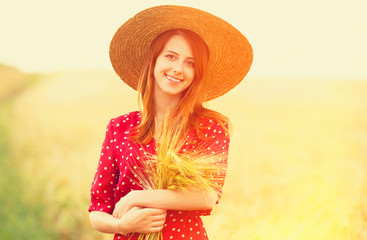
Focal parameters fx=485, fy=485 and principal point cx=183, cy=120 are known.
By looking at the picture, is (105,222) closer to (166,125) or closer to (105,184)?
(105,184)

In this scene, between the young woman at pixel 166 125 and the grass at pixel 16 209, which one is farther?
the grass at pixel 16 209

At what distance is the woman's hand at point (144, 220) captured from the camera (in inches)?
59.5

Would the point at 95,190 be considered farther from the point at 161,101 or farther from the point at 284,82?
the point at 284,82

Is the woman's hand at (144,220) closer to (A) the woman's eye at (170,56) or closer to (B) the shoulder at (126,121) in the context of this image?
(B) the shoulder at (126,121)

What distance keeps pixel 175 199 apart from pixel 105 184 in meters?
0.30

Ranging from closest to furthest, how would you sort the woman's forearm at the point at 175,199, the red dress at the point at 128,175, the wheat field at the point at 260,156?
the woman's forearm at the point at 175,199, the red dress at the point at 128,175, the wheat field at the point at 260,156

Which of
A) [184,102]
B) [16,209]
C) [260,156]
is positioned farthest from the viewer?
[16,209]

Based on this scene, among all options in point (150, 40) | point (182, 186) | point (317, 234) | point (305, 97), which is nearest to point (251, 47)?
point (150, 40)

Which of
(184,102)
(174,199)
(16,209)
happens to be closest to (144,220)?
(174,199)

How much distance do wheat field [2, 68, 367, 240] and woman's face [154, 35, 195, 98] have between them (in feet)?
4.99

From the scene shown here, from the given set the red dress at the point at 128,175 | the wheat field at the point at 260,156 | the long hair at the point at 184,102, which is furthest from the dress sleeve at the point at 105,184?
the wheat field at the point at 260,156

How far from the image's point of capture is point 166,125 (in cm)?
167

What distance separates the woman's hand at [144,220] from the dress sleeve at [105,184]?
16cm

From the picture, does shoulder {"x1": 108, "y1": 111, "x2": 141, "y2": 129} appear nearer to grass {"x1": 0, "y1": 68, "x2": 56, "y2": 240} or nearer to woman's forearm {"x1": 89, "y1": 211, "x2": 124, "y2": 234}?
woman's forearm {"x1": 89, "y1": 211, "x2": 124, "y2": 234}
